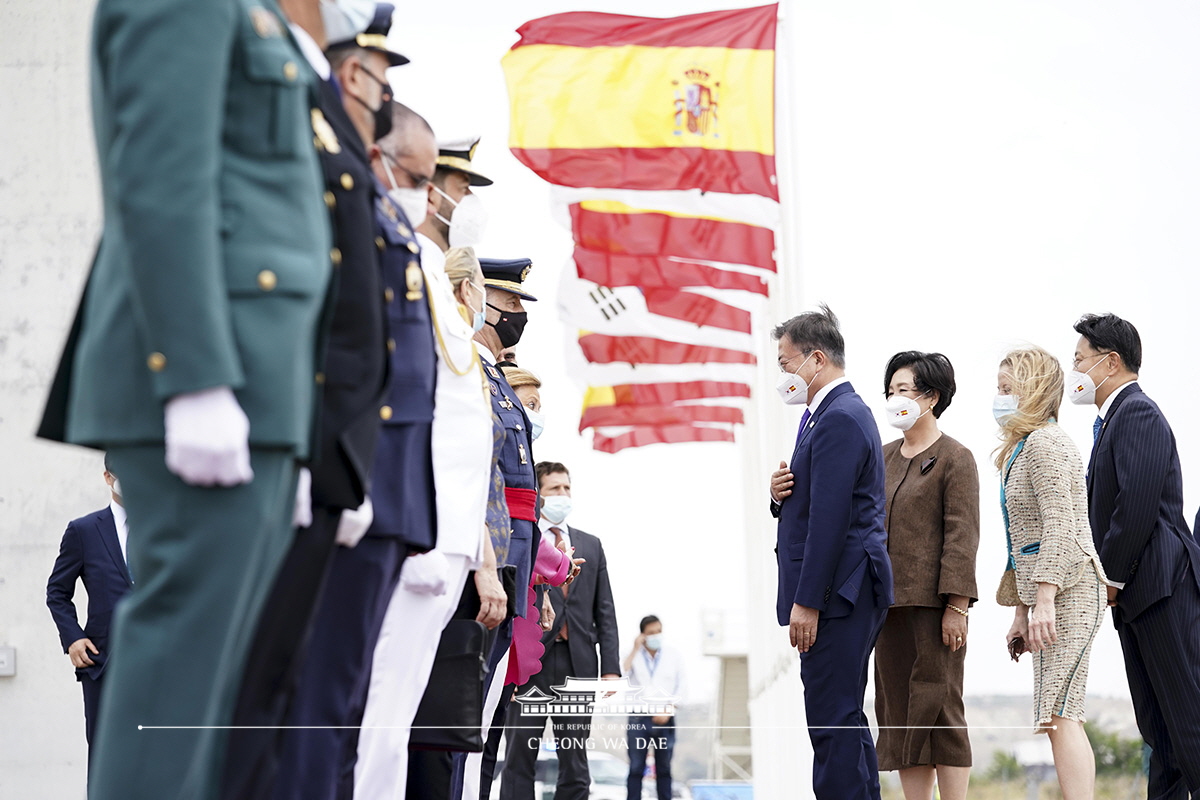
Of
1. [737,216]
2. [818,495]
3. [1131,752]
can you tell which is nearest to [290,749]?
[818,495]

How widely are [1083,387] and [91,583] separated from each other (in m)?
4.80

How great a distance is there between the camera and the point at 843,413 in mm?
5125

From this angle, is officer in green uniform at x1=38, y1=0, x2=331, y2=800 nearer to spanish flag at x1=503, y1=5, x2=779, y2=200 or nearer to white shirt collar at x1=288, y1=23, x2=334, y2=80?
white shirt collar at x1=288, y1=23, x2=334, y2=80

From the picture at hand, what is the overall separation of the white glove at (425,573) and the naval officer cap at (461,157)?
1.67m

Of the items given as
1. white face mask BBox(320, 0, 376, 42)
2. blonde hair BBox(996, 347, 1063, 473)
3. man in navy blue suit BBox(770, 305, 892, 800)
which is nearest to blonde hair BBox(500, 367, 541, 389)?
man in navy blue suit BBox(770, 305, 892, 800)

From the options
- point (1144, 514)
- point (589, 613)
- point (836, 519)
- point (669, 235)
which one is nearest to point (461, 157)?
point (836, 519)

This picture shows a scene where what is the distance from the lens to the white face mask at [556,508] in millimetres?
7520

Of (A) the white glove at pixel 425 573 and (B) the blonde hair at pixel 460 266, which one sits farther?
(B) the blonde hair at pixel 460 266

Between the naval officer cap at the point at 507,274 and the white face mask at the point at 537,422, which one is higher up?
the naval officer cap at the point at 507,274

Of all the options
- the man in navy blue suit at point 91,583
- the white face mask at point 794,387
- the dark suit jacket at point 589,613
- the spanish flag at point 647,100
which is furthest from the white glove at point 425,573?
the spanish flag at point 647,100

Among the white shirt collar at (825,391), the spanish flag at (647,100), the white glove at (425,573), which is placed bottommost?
the white glove at (425,573)

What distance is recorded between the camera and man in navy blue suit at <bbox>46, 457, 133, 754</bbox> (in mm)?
6355

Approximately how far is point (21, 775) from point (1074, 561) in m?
5.60

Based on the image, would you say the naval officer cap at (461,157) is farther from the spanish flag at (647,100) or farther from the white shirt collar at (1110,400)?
the spanish flag at (647,100)
